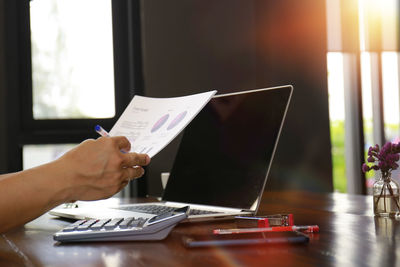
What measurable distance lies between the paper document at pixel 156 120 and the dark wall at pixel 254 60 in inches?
51.2

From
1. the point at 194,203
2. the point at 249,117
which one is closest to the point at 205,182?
the point at 194,203

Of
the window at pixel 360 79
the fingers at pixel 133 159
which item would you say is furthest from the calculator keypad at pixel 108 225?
the window at pixel 360 79

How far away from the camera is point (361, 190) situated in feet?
12.3

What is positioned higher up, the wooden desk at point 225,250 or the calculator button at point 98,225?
the calculator button at point 98,225

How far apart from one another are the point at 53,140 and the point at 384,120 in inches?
102

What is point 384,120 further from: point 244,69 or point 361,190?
point 244,69

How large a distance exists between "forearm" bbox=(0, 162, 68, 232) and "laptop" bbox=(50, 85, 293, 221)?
311 millimetres

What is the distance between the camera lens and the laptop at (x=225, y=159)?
4.27 feet

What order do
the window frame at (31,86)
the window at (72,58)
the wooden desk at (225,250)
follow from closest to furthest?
the wooden desk at (225,250) < the window frame at (31,86) < the window at (72,58)

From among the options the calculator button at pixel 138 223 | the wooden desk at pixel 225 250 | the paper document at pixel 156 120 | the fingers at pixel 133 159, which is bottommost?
the wooden desk at pixel 225 250

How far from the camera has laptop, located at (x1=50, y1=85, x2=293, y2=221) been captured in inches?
51.3

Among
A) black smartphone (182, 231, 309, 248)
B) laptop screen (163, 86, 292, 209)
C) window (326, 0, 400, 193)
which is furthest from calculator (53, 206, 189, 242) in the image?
window (326, 0, 400, 193)

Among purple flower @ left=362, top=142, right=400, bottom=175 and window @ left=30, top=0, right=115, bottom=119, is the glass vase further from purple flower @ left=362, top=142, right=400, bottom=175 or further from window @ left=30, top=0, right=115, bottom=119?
window @ left=30, top=0, right=115, bottom=119

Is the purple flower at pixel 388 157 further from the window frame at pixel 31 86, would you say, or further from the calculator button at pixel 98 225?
the window frame at pixel 31 86
